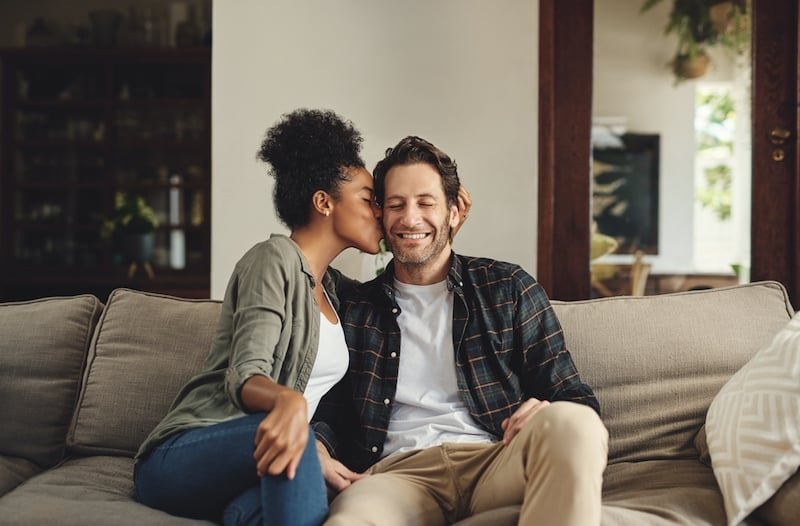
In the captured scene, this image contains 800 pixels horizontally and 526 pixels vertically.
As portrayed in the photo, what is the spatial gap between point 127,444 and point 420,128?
4.70 ft

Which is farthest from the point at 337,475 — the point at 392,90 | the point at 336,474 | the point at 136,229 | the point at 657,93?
the point at 136,229

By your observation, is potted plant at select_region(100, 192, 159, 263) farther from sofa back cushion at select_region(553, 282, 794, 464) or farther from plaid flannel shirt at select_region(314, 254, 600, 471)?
sofa back cushion at select_region(553, 282, 794, 464)

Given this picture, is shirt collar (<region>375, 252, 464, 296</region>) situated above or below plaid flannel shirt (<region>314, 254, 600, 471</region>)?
above

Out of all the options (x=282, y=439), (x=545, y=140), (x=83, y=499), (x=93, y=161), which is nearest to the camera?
(x=282, y=439)

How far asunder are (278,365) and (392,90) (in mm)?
1465

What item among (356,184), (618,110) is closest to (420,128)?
(618,110)

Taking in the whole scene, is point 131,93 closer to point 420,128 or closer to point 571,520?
point 420,128

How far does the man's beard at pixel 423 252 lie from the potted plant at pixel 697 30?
1475mm

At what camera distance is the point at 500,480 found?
5.38 ft

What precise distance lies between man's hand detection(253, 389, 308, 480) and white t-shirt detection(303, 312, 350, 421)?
0.38 meters

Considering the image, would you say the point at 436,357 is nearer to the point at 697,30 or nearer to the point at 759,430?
the point at 759,430

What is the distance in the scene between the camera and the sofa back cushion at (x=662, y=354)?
2.01 m

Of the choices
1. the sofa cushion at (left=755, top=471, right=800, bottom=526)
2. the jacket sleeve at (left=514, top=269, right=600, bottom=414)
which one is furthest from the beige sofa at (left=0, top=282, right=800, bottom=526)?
the sofa cushion at (left=755, top=471, right=800, bottom=526)

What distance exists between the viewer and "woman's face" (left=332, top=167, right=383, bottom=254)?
75.9 inches
